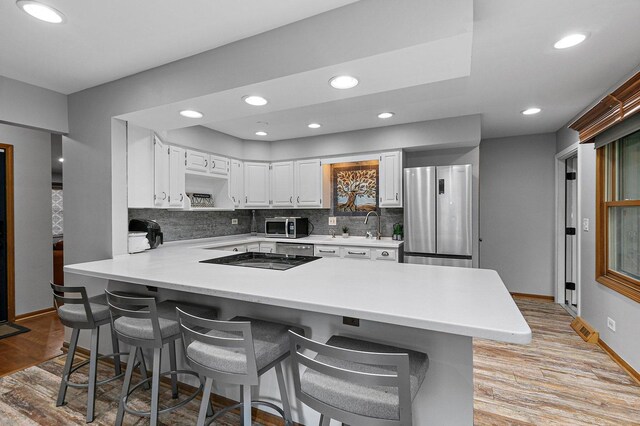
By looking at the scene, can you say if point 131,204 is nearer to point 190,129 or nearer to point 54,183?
point 190,129

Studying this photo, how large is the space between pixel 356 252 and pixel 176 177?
2312 millimetres

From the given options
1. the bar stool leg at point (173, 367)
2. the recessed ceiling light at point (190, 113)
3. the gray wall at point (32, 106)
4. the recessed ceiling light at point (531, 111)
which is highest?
the recessed ceiling light at point (531, 111)

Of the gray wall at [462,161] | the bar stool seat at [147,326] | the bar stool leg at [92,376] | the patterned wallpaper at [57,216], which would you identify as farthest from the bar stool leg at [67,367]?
the patterned wallpaper at [57,216]

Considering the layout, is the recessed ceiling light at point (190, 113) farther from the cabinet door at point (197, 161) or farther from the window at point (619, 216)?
the window at point (619, 216)

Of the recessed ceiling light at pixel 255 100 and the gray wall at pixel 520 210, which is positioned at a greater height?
the recessed ceiling light at pixel 255 100

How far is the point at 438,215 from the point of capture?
369 cm

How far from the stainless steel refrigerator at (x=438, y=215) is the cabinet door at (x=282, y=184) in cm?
177

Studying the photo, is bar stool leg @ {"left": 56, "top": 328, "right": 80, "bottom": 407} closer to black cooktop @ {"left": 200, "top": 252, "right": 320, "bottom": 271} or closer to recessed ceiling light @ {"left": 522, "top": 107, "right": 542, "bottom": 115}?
black cooktop @ {"left": 200, "top": 252, "right": 320, "bottom": 271}

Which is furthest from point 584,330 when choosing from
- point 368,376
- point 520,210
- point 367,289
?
point 368,376

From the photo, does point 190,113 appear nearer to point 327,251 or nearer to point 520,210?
point 327,251

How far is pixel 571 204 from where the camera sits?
4.29 m

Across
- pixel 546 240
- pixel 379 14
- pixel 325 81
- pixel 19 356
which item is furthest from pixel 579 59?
pixel 19 356

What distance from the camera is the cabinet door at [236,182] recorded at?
4.48 m

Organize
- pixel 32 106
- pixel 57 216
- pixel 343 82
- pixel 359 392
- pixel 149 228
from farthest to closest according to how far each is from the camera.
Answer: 1. pixel 57 216
2. pixel 149 228
3. pixel 32 106
4. pixel 343 82
5. pixel 359 392
